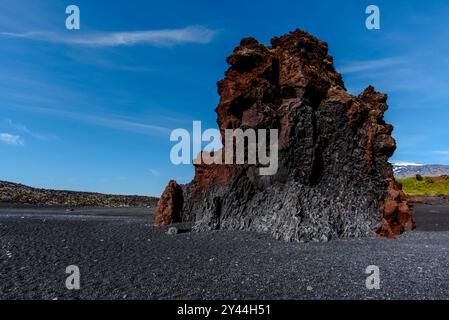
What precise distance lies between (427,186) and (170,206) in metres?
64.3

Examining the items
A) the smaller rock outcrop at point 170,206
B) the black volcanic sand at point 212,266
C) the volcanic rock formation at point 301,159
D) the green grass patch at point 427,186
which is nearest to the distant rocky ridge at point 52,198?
the smaller rock outcrop at point 170,206

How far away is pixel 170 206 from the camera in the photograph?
2652 cm

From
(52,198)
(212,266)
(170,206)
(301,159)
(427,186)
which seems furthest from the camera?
(427,186)

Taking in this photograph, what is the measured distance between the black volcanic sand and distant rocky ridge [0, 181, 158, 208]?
2950 centimetres

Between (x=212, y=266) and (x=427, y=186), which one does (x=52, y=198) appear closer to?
(x=212, y=266)

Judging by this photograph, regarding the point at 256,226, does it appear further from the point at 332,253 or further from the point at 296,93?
the point at 296,93

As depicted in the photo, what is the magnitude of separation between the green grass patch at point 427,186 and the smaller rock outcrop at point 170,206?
54.1 m

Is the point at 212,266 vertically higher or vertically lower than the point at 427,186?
lower

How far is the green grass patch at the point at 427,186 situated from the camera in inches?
2660

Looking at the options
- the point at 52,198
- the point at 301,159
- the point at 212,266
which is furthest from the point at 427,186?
the point at 212,266

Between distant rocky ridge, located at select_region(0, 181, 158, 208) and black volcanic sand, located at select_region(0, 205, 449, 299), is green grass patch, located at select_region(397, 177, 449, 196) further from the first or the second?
black volcanic sand, located at select_region(0, 205, 449, 299)

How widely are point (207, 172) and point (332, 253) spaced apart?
1259 centimetres

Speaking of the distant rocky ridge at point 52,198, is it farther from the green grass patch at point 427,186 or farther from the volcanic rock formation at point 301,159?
the green grass patch at point 427,186

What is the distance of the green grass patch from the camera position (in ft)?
222
